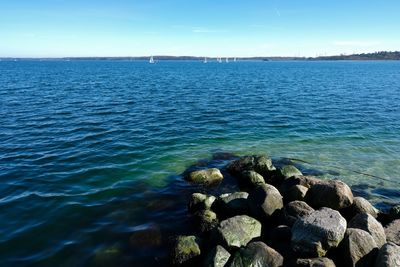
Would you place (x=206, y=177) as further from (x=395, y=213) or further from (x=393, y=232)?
(x=393, y=232)

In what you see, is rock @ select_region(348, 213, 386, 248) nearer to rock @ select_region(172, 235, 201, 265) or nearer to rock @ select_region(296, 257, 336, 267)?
rock @ select_region(296, 257, 336, 267)

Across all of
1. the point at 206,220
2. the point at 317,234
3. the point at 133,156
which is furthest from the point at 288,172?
the point at 133,156

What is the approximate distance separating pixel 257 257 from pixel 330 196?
220 inches

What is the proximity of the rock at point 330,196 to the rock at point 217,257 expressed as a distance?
18.4 ft

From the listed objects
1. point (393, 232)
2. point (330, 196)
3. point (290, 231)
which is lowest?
point (290, 231)

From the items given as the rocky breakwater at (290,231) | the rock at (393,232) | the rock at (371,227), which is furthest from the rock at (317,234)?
the rock at (393,232)

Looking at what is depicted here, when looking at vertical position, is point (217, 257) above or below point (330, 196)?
below

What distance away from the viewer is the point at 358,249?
11.2m

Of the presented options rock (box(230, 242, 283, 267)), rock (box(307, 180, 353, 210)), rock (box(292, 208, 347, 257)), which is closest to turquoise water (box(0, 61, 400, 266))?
rock (box(230, 242, 283, 267))

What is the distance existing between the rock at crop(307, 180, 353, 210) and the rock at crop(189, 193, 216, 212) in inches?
185

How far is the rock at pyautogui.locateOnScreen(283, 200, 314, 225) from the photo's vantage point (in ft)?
46.5

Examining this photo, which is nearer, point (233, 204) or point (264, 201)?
point (264, 201)

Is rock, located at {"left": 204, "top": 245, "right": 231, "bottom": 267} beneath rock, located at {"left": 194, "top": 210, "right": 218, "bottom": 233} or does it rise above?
→ above

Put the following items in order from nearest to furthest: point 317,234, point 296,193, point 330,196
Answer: point 317,234 → point 330,196 → point 296,193
